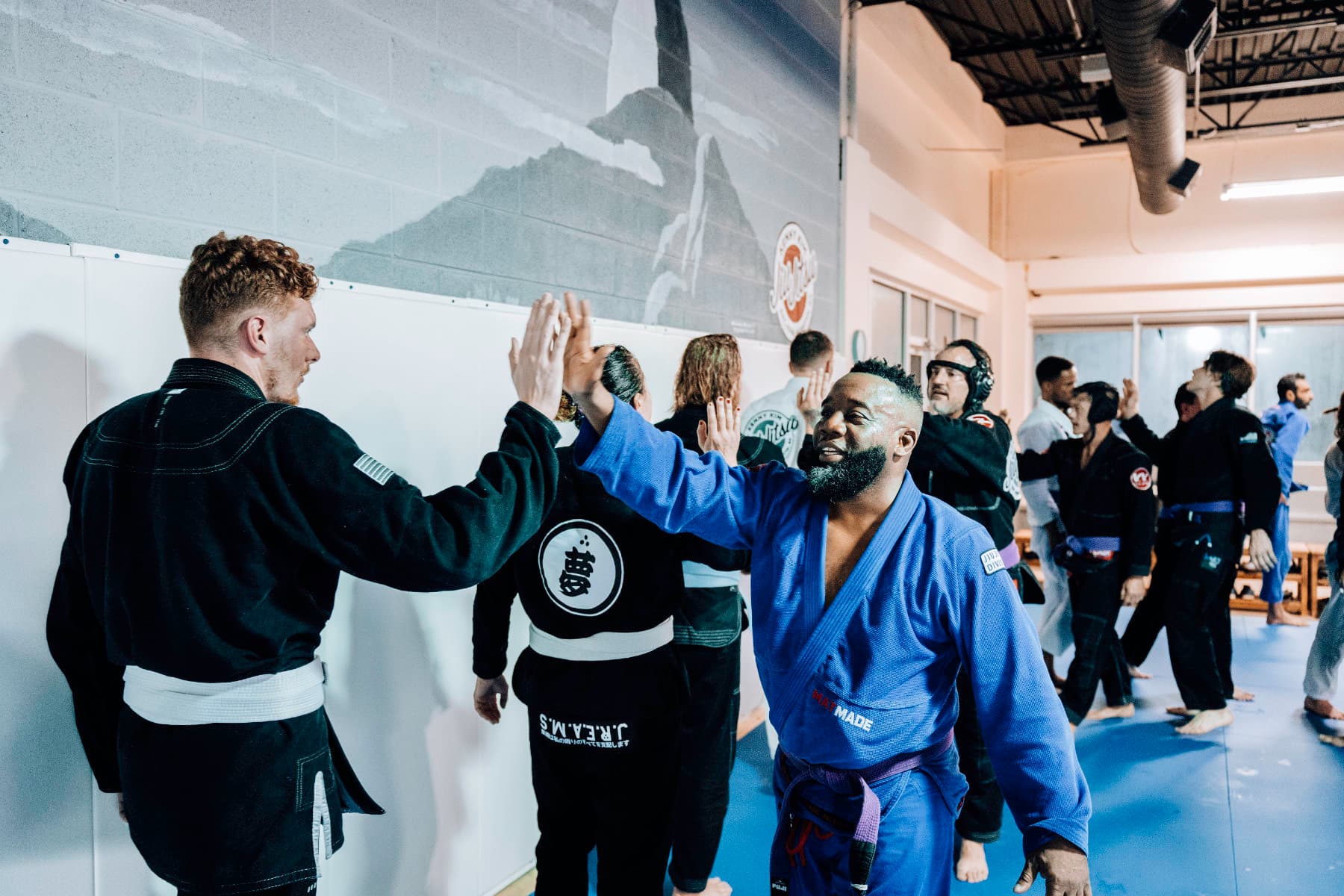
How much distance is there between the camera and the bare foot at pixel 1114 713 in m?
4.39

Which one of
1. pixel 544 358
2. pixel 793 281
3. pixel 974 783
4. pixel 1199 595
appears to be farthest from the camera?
pixel 793 281

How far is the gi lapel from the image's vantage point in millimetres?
1466

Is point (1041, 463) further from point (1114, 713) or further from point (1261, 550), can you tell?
point (1114, 713)

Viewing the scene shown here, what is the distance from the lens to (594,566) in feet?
6.36

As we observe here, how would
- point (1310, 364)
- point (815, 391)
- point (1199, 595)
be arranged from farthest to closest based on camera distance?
1. point (1310, 364)
2. point (1199, 595)
3. point (815, 391)

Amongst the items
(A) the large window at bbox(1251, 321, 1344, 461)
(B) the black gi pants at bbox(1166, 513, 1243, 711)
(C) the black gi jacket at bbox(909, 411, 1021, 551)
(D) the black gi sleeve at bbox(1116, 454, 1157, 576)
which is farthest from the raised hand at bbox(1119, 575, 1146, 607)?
(A) the large window at bbox(1251, 321, 1344, 461)

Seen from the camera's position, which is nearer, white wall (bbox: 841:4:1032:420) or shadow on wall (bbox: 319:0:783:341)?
shadow on wall (bbox: 319:0:783:341)

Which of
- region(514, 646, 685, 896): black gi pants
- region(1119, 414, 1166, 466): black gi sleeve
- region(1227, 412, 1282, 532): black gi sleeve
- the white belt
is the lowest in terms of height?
region(514, 646, 685, 896): black gi pants

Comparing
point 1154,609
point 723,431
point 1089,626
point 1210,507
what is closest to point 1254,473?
point 1210,507

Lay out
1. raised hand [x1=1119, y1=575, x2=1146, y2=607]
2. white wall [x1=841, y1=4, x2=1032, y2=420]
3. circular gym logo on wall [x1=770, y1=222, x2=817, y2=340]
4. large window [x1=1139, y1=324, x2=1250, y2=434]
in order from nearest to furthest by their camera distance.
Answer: raised hand [x1=1119, y1=575, x2=1146, y2=607]
circular gym logo on wall [x1=770, y1=222, x2=817, y2=340]
white wall [x1=841, y1=4, x2=1032, y2=420]
large window [x1=1139, y1=324, x2=1250, y2=434]

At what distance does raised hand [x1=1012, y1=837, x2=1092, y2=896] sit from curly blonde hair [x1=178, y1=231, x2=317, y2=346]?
4.76ft

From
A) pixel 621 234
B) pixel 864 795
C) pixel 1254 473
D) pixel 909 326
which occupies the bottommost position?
pixel 864 795

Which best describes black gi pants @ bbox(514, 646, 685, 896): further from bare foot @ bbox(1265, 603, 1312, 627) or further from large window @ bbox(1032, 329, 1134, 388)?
large window @ bbox(1032, 329, 1134, 388)

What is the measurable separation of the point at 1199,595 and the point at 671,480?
3588 millimetres
